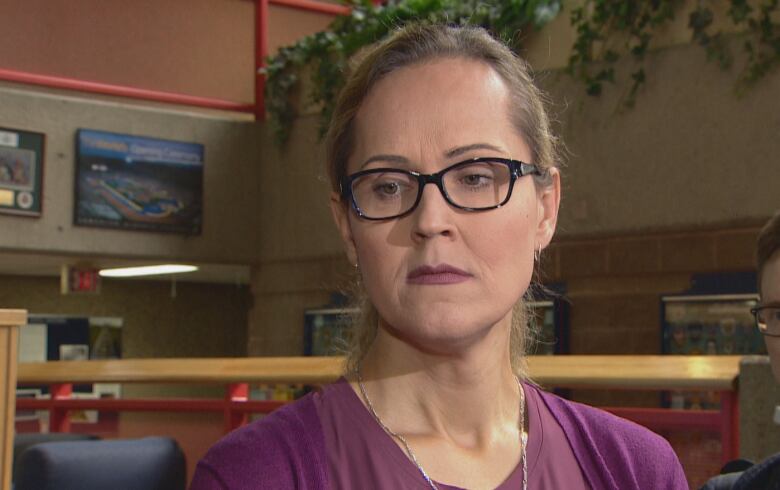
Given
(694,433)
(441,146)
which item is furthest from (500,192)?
(694,433)

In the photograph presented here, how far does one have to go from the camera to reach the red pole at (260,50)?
8.73 m

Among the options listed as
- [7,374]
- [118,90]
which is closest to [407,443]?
[7,374]

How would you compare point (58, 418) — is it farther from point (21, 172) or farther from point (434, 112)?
point (434, 112)

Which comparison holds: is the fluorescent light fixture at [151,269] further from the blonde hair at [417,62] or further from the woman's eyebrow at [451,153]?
the woman's eyebrow at [451,153]

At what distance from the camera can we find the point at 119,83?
814 cm

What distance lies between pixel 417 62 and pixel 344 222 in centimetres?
18

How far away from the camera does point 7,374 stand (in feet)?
7.70

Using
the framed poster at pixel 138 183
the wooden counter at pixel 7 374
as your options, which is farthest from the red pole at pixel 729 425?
the framed poster at pixel 138 183

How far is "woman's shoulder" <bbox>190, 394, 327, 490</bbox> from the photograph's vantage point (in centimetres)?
105

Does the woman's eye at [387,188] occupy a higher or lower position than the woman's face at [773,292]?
higher

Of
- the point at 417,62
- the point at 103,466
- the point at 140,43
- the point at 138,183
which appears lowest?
the point at 103,466

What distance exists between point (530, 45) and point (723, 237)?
1737 mm

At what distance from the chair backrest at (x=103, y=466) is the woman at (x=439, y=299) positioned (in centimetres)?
94

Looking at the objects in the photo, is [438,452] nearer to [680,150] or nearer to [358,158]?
[358,158]
